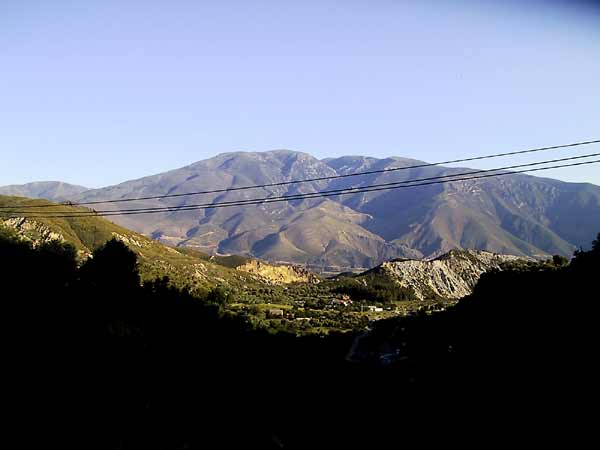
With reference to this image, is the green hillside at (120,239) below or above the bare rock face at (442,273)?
above

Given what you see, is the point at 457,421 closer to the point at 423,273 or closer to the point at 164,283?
the point at 164,283

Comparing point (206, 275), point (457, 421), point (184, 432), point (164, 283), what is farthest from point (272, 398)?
point (206, 275)

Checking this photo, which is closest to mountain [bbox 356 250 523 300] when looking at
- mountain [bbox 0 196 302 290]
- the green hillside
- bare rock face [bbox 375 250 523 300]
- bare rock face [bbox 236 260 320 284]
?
bare rock face [bbox 375 250 523 300]

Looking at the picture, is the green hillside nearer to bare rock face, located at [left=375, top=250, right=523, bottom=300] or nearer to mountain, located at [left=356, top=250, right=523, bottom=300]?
mountain, located at [left=356, top=250, right=523, bottom=300]

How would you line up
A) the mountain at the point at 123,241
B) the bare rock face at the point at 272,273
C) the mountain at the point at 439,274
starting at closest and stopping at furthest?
the mountain at the point at 123,241 < the mountain at the point at 439,274 < the bare rock face at the point at 272,273

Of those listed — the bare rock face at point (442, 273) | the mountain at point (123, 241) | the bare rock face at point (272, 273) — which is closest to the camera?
the mountain at point (123, 241)

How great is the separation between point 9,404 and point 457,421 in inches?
595

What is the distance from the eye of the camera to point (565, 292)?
25.0 meters

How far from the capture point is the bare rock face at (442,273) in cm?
14188

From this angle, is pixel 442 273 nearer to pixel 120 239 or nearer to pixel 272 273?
pixel 272 273

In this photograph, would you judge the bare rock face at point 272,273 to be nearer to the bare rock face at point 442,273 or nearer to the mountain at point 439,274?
the mountain at point 439,274

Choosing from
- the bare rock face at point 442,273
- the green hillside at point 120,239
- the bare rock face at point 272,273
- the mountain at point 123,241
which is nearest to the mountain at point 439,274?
the bare rock face at point 442,273

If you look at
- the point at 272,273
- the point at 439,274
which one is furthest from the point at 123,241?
the point at 439,274

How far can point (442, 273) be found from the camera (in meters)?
150
